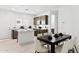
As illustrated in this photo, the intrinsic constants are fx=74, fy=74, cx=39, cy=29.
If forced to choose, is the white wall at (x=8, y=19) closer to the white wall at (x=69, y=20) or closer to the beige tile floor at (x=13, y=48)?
the beige tile floor at (x=13, y=48)

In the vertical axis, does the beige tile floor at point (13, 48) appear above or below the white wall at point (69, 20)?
→ below

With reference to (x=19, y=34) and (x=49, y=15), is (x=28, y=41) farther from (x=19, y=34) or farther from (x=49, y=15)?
(x=49, y=15)

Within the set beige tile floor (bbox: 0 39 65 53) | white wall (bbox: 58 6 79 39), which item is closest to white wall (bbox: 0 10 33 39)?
beige tile floor (bbox: 0 39 65 53)

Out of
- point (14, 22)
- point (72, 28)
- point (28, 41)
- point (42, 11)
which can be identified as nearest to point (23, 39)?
point (28, 41)

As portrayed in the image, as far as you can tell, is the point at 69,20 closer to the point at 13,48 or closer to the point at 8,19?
the point at 8,19

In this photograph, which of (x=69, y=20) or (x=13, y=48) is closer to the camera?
(x=69, y=20)

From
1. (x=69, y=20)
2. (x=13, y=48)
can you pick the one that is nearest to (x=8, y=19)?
(x=13, y=48)

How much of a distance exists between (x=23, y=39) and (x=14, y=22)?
4.93ft

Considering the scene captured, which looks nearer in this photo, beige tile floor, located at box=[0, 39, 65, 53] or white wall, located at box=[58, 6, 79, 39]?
white wall, located at box=[58, 6, 79, 39]

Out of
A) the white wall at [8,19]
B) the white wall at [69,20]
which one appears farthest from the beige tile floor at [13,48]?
the white wall at [69,20]

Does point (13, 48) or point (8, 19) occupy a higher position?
point (8, 19)

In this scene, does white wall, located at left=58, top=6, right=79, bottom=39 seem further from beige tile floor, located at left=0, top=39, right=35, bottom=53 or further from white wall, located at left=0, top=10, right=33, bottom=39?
beige tile floor, located at left=0, top=39, right=35, bottom=53

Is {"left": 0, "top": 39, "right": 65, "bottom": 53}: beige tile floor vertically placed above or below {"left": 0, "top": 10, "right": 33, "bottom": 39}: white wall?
below

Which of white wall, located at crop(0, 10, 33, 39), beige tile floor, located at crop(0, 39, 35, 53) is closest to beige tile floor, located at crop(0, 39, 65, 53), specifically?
beige tile floor, located at crop(0, 39, 35, 53)
